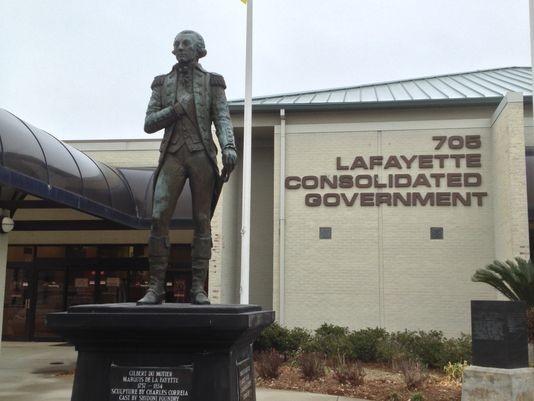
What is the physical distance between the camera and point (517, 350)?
31.8ft

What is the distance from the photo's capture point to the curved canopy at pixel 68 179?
37.1 ft

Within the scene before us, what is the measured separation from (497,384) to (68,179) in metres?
9.45

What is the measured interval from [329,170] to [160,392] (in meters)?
14.3

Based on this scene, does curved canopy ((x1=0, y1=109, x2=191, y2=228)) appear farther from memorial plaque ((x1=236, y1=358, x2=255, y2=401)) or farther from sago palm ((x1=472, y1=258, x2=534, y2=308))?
sago palm ((x1=472, y1=258, x2=534, y2=308))

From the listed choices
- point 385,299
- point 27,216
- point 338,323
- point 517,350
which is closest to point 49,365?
point 27,216

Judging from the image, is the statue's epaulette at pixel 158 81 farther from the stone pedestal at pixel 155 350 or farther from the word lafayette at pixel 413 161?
the word lafayette at pixel 413 161

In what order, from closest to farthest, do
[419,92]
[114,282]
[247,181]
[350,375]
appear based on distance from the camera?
[350,375]
[247,181]
[114,282]
[419,92]

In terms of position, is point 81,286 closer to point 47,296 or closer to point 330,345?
point 47,296

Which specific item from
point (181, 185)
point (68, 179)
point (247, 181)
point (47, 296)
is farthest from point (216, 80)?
point (47, 296)

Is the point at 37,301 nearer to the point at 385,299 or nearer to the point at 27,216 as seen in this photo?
the point at 27,216

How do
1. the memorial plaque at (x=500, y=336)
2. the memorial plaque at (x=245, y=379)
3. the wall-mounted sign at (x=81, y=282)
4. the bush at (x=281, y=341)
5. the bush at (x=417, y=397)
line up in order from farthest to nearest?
1. the wall-mounted sign at (x=81, y=282)
2. the bush at (x=281, y=341)
3. the memorial plaque at (x=500, y=336)
4. the bush at (x=417, y=397)
5. the memorial plaque at (x=245, y=379)

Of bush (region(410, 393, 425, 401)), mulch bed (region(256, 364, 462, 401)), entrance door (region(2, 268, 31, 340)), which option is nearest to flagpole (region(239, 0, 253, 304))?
mulch bed (region(256, 364, 462, 401))

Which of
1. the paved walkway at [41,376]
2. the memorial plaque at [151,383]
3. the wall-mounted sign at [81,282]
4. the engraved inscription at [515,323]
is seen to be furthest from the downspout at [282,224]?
the memorial plaque at [151,383]

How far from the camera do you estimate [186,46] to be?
579 cm
